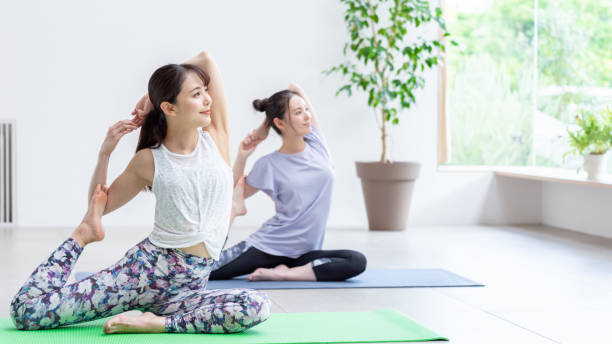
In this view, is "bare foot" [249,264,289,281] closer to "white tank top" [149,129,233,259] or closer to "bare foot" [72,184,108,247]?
"white tank top" [149,129,233,259]

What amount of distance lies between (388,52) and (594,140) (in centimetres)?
155

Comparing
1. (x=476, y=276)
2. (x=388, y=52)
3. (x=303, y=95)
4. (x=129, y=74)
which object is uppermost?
(x=388, y=52)

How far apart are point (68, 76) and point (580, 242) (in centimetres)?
373

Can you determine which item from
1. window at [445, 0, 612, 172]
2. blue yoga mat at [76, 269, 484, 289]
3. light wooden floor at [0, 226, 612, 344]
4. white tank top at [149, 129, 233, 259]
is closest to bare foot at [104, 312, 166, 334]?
white tank top at [149, 129, 233, 259]

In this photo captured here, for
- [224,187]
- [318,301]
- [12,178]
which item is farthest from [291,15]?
[224,187]

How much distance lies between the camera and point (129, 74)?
559cm

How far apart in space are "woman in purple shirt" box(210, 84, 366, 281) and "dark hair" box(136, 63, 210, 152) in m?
1.02

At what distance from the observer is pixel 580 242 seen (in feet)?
16.2

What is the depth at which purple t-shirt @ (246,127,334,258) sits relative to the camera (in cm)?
346

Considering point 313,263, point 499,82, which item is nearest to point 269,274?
point 313,263

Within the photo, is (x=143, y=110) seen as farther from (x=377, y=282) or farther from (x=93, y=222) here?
(x=377, y=282)

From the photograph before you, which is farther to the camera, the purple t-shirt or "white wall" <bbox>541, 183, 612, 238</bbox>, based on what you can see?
"white wall" <bbox>541, 183, 612, 238</bbox>

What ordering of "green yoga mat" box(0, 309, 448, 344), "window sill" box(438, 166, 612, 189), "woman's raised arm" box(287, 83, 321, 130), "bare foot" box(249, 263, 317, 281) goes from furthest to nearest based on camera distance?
"window sill" box(438, 166, 612, 189)
"woman's raised arm" box(287, 83, 321, 130)
"bare foot" box(249, 263, 317, 281)
"green yoga mat" box(0, 309, 448, 344)

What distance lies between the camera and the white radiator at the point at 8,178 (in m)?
5.49
